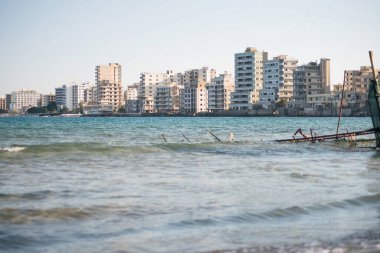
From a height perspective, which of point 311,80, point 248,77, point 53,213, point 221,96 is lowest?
point 53,213

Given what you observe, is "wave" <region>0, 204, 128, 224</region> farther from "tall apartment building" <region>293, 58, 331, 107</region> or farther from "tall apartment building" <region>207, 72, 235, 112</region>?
"tall apartment building" <region>207, 72, 235, 112</region>

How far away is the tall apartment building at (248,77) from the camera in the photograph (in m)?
183

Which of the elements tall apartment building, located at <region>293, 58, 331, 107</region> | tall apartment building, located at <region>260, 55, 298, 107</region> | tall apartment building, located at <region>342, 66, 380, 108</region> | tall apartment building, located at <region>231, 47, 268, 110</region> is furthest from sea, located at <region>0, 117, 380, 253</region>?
tall apartment building, located at <region>231, 47, 268, 110</region>

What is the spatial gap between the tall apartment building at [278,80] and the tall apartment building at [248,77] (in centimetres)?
622

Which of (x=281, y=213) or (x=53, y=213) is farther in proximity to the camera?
(x=53, y=213)

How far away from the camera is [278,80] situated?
17388 cm

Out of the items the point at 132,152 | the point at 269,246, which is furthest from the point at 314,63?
the point at 269,246

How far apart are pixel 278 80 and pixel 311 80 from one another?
43.0ft

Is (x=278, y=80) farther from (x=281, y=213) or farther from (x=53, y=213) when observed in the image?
(x=53, y=213)

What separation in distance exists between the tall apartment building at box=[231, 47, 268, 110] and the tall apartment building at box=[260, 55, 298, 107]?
6218 millimetres

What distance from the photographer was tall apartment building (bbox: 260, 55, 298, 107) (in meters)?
172

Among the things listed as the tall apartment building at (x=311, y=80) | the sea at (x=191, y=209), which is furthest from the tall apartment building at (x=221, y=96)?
the sea at (x=191, y=209)

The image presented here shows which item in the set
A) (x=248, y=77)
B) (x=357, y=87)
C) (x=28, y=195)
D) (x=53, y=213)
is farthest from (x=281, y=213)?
(x=248, y=77)

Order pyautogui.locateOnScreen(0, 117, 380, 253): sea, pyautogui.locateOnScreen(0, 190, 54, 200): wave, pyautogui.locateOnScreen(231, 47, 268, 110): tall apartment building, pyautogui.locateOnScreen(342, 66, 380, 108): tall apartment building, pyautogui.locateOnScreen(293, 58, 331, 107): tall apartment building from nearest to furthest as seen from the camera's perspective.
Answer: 1. pyautogui.locateOnScreen(0, 117, 380, 253): sea
2. pyautogui.locateOnScreen(0, 190, 54, 200): wave
3. pyautogui.locateOnScreen(342, 66, 380, 108): tall apartment building
4. pyautogui.locateOnScreen(293, 58, 331, 107): tall apartment building
5. pyautogui.locateOnScreen(231, 47, 268, 110): tall apartment building
